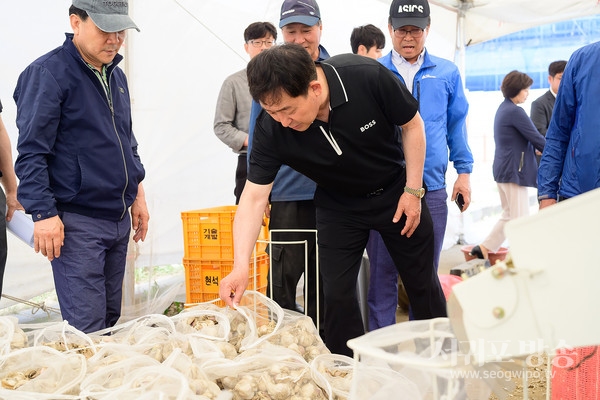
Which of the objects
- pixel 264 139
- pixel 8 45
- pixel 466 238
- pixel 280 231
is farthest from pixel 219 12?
pixel 466 238

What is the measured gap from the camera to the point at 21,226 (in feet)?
8.14

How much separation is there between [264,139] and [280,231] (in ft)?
2.69

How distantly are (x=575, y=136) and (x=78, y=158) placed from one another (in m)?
1.86

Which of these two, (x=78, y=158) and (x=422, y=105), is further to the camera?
(x=422, y=105)

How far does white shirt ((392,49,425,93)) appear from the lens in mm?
3148

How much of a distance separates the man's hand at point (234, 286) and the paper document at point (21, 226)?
878 millimetres

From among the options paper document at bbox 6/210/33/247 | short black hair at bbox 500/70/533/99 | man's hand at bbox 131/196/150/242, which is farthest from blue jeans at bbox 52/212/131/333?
short black hair at bbox 500/70/533/99

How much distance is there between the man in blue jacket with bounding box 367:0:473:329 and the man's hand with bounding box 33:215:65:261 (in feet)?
4.92

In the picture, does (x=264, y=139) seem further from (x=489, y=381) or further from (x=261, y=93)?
(x=489, y=381)

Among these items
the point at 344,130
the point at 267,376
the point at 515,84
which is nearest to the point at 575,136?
the point at 344,130

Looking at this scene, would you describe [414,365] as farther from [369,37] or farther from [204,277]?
[369,37]

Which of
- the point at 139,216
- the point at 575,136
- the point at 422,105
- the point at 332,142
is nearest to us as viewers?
the point at 332,142

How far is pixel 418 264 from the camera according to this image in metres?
2.49

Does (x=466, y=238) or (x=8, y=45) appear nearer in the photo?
(x=8, y=45)
